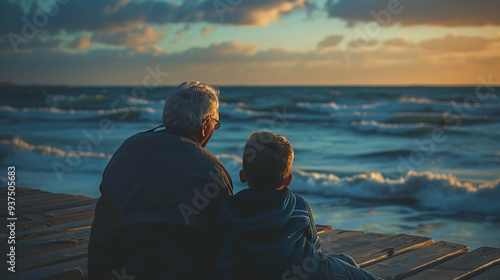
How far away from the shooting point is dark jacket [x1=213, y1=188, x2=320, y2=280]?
2.22 m

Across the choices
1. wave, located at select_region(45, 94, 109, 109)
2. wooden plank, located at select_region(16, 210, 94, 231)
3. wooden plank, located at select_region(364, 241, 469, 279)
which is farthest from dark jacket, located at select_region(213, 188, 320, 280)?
wave, located at select_region(45, 94, 109, 109)

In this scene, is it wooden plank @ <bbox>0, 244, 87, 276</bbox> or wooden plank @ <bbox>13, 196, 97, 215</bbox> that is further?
wooden plank @ <bbox>13, 196, 97, 215</bbox>

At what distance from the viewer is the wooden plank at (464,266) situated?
2977 mm

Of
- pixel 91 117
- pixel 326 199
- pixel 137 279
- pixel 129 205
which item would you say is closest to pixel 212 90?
pixel 129 205

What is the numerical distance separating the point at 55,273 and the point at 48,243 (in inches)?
27.4

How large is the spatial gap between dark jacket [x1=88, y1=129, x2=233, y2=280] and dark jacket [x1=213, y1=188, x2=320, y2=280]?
106 mm

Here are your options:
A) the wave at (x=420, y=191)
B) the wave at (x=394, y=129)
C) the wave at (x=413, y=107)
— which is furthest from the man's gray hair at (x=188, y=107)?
the wave at (x=413, y=107)

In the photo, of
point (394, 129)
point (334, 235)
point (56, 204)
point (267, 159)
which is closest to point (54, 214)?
point (56, 204)

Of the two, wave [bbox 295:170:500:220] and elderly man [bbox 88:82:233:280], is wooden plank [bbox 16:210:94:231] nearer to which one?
elderly man [bbox 88:82:233:280]

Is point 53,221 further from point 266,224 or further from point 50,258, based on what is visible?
point 266,224

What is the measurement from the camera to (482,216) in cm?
652

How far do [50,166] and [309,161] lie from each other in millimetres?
5906

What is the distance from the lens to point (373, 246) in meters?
3.63

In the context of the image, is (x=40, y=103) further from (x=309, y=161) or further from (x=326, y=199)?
(x=326, y=199)
